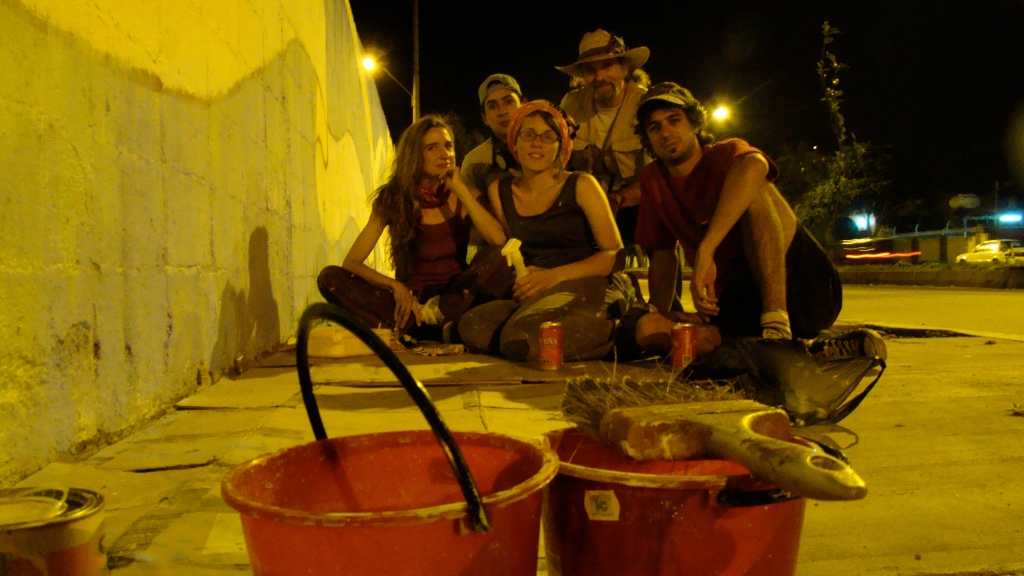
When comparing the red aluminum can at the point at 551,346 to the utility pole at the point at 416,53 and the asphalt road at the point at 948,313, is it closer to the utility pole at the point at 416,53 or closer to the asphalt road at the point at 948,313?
the asphalt road at the point at 948,313

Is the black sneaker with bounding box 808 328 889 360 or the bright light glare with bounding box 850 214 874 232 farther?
the bright light glare with bounding box 850 214 874 232

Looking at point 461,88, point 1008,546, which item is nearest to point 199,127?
point 1008,546

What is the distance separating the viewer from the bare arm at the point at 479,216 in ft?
13.2

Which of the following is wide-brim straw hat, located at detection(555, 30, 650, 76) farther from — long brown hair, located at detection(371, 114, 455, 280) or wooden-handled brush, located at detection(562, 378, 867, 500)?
wooden-handled brush, located at detection(562, 378, 867, 500)

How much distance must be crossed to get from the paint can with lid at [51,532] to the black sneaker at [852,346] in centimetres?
210

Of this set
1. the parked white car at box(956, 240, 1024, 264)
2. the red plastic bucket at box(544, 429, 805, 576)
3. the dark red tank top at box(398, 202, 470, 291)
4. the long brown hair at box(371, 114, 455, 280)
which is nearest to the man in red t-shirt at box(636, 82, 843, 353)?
the dark red tank top at box(398, 202, 470, 291)

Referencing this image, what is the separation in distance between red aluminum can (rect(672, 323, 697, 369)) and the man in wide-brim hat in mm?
1883

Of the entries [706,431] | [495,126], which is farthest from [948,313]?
[706,431]

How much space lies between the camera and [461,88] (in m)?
20.8

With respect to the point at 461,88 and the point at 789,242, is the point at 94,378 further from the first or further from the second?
the point at 461,88

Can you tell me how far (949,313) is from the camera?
673cm

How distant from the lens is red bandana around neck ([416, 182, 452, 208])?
4.24 m

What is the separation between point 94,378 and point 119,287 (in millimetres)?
305

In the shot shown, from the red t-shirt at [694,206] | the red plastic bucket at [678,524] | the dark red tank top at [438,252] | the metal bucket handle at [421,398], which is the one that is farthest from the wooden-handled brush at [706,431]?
the dark red tank top at [438,252]
